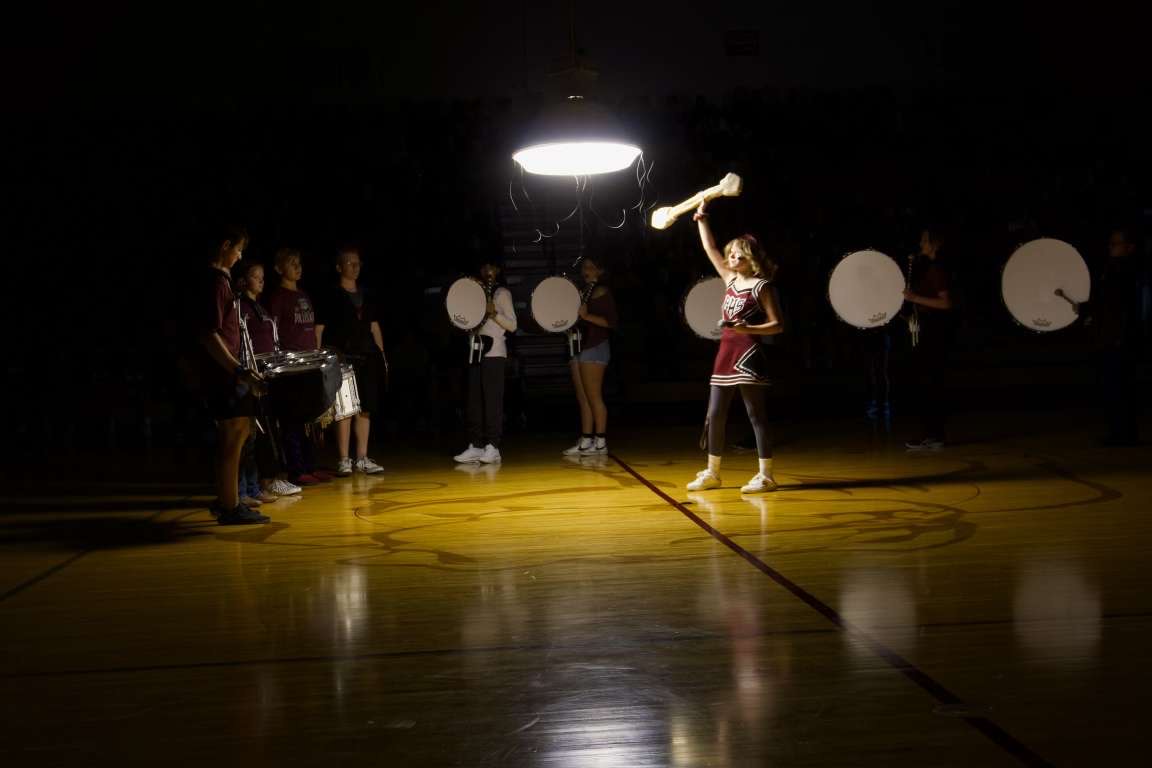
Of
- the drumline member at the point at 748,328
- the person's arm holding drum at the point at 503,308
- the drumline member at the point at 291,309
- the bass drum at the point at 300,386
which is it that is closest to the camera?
the bass drum at the point at 300,386

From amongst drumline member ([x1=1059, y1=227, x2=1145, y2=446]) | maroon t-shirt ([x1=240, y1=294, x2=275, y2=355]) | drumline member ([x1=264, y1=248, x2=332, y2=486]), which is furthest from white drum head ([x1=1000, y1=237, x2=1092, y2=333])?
maroon t-shirt ([x1=240, y1=294, x2=275, y2=355])

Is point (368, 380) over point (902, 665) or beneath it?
over

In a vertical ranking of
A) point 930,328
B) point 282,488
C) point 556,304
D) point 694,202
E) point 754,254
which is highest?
point 694,202

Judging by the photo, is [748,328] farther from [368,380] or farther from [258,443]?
[258,443]

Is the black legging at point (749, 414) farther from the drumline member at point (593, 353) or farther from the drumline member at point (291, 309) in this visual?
the drumline member at point (291, 309)

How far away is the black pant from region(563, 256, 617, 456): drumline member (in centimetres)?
55

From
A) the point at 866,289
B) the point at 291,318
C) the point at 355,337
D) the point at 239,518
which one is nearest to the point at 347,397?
the point at 291,318

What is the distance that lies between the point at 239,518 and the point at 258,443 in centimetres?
105

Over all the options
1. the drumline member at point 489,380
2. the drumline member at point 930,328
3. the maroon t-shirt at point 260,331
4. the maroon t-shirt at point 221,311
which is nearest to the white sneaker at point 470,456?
the drumline member at point 489,380

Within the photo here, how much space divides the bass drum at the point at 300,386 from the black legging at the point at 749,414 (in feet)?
6.65

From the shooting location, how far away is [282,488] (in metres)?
6.86

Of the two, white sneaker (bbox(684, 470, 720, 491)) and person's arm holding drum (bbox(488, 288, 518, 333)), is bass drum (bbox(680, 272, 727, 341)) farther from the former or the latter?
white sneaker (bbox(684, 470, 720, 491))

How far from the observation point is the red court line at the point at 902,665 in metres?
2.49

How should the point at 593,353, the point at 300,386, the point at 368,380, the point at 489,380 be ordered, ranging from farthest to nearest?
the point at 593,353 < the point at 489,380 < the point at 368,380 < the point at 300,386
